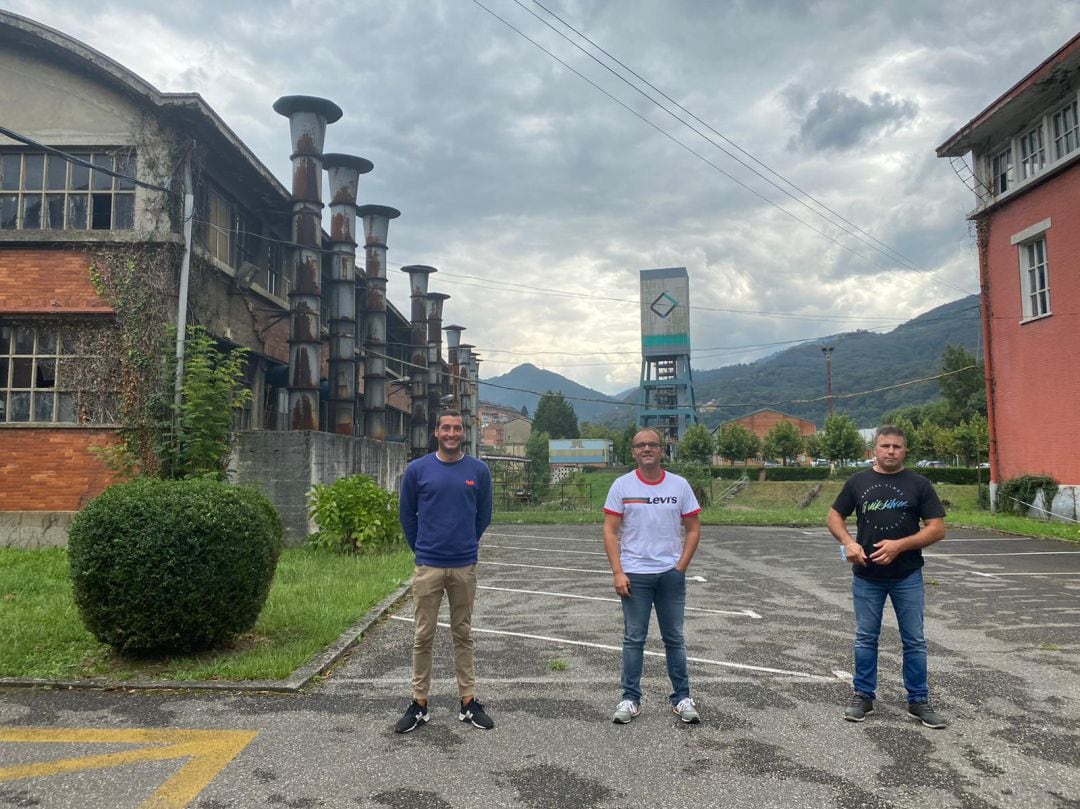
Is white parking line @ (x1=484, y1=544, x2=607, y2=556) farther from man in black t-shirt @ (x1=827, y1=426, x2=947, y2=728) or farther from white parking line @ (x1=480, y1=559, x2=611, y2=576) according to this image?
man in black t-shirt @ (x1=827, y1=426, x2=947, y2=728)

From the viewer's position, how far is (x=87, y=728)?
480 centimetres

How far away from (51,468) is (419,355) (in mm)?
18668

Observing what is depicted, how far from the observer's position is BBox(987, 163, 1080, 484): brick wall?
1877cm

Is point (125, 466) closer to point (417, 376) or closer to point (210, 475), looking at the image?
point (210, 475)

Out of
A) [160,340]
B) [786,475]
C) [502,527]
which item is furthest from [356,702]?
[786,475]

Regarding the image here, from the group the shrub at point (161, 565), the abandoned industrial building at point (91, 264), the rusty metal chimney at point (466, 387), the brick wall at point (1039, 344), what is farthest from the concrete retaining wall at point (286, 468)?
the rusty metal chimney at point (466, 387)

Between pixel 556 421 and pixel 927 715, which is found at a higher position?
pixel 556 421

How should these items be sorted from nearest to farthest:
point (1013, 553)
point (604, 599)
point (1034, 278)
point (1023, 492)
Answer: point (604, 599)
point (1013, 553)
point (1034, 278)
point (1023, 492)

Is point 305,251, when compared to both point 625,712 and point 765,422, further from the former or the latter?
point 765,422

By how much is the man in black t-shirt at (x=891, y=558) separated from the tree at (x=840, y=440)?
59093mm

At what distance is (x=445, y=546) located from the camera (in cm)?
501

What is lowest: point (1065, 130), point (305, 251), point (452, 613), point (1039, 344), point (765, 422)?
point (452, 613)

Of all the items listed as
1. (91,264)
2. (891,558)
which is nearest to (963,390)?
(91,264)

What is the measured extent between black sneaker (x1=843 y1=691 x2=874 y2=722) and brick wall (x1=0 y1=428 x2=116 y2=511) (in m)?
12.0
